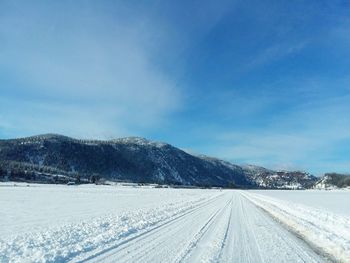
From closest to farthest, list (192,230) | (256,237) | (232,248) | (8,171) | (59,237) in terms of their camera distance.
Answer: (232,248) → (59,237) → (256,237) → (192,230) → (8,171)

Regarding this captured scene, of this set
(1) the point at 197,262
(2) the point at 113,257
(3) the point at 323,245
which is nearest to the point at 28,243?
(2) the point at 113,257

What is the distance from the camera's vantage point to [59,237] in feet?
47.4

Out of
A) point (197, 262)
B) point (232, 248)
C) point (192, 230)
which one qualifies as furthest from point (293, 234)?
point (197, 262)

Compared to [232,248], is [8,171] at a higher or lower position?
higher

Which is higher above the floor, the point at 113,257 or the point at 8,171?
the point at 8,171

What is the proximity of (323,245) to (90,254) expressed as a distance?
8.15 meters

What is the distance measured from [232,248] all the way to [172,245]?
1.84 metres

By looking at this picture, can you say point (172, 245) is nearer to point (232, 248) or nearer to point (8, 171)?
point (232, 248)

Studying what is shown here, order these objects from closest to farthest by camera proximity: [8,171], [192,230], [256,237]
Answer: [256,237], [192,230], [8,171]

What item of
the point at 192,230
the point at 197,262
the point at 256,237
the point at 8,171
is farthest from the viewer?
the point at 8,171

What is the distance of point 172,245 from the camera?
13148mm

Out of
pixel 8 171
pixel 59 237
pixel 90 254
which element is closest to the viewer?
pixel 90 254

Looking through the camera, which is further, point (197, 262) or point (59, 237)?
point (59, 237)

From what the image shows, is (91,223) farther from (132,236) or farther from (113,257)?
(113,257)
